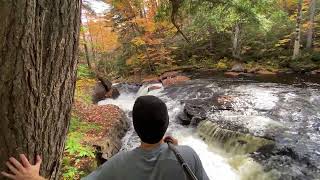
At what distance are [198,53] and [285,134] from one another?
59.1 feet

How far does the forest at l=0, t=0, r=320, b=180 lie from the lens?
7.32ft

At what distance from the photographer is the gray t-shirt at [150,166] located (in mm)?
2082

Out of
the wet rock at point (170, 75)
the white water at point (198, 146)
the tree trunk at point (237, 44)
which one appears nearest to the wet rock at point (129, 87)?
the wet rock at point (170, 75)

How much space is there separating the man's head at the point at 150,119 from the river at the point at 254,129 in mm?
6596

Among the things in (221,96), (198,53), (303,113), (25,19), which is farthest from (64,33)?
(198,53)

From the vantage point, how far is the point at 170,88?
59.8 feet

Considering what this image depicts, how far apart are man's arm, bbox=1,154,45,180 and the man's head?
0.75 m

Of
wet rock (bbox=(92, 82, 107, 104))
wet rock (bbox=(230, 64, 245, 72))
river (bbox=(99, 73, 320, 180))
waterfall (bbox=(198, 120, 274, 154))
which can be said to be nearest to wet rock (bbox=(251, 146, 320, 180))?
river (bbox=(99, 73, 320, 180))

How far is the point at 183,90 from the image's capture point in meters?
17.0

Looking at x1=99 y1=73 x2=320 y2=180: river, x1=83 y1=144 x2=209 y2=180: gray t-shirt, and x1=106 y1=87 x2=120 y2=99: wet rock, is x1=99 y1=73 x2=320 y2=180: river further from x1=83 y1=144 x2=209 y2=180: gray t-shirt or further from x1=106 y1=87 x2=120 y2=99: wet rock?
x1=83 y1=144 x2=209 y2=180: gray t-shirt

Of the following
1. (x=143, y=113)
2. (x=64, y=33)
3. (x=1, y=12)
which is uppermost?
(x=1, y=12)

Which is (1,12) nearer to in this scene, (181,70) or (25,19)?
(25,19)

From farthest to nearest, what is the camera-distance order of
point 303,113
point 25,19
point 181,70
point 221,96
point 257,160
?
1. point 181,70
2. point 221,96
3. point 303,113
4. point 257,160
5. point 25,19

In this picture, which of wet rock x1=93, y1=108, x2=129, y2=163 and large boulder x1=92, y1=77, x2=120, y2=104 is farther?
large boulder x1=92, y1=77, x2=120, y2=104
